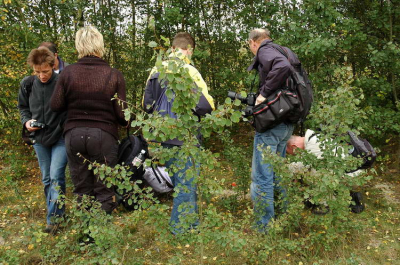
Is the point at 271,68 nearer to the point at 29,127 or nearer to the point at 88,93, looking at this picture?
the point at 88,93

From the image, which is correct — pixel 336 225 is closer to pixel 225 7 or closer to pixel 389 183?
pixel 389 183

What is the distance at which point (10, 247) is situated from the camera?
12.1 ft

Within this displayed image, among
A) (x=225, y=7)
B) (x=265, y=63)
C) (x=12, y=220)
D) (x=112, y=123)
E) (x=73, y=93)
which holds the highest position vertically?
(x=225, y=7)

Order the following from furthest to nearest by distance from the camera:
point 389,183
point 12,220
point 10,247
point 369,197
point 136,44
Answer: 1. point 136,44
2. point 389,183
3. point 369,197
4. point 12,220
5. point 10,247

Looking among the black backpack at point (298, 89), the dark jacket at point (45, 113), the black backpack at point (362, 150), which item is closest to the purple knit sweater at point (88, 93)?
the dark jacket at point (45, 113)

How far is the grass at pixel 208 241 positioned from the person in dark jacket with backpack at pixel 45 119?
1.45 feet

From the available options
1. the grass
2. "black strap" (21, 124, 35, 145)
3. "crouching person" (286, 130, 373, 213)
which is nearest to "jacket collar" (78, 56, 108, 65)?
"black strap" (21, 124, 35, 145)

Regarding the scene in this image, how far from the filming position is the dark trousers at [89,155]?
3.16 m

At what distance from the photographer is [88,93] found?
313cm

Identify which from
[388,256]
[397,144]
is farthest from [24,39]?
[397,144]

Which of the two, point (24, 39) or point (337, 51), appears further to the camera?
point (24, 39)

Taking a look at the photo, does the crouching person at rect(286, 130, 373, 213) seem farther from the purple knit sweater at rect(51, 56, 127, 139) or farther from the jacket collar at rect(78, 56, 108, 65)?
the jacket collar at rect(78, 56, 108, 65)

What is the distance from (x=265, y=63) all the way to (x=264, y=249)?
1680 mm

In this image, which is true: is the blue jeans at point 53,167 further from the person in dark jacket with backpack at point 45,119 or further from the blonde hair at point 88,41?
the blonde hair at point 88,41
